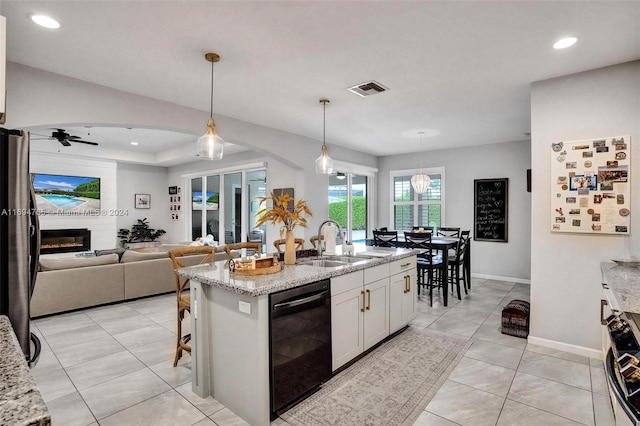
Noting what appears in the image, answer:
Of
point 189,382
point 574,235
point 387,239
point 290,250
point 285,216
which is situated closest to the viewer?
point 189,382

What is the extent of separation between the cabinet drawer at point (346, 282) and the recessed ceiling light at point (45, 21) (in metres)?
2.74

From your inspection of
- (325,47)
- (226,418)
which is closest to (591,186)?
(325,47)

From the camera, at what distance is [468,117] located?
14.8 feet

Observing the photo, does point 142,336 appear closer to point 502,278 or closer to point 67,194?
point 67,194

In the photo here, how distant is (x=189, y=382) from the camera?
2564 millimetres

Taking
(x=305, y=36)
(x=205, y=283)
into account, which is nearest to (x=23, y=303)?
(x=205, y=283)

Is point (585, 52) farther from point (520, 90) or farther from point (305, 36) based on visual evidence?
point (305, 36)

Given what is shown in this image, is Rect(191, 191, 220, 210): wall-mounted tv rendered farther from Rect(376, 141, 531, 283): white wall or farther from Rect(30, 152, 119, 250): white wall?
Rect(376, 141, 531, 283): white wall

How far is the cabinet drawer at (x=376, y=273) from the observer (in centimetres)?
287

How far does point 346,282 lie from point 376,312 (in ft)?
2.10

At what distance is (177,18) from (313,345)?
98.5 inches

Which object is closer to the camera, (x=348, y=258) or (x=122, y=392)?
(x=122, y=392)

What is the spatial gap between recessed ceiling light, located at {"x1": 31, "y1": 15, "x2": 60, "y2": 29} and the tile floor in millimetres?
2719

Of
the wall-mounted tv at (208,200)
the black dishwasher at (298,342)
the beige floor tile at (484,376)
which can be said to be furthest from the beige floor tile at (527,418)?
the wall-mounted tv at (208,200)
